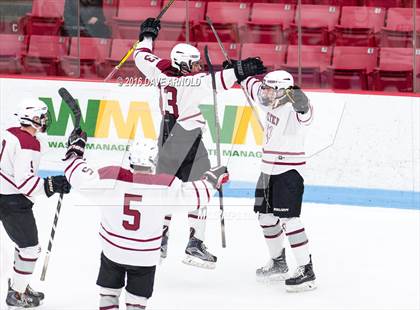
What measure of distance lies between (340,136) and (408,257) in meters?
1.38

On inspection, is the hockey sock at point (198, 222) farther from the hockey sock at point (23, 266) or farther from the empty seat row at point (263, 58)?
the empty seat row at point (263, 58)

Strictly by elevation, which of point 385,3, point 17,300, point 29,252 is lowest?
point 17,300

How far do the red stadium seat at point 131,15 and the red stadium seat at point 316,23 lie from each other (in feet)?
3.69

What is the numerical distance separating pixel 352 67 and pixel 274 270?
2365 mm

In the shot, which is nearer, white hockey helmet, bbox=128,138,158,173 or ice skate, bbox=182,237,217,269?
white hockey helmet, bbox=128,138,158,173

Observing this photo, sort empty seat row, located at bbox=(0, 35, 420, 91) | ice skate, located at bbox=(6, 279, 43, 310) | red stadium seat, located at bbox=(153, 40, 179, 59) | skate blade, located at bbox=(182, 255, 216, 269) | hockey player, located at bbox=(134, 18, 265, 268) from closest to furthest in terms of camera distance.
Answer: ice skate, located at bbox=(6, 279, 43, 310) → hockey player, located at bbox=(134, 18, 265, 268) → skate blade, located at bbox=(182, 255, 216, 269) → empty seat row, located at bbox=(0, 35, 420, 91) → red stadium seat, located at bbox=(153, 40, 179, 59)

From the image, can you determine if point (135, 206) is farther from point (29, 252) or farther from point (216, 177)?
point (29, 252)

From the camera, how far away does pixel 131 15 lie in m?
7.74

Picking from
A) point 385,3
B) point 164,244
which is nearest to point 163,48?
point 385,3

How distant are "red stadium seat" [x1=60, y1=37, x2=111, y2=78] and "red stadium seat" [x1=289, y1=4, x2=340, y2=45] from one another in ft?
4.82

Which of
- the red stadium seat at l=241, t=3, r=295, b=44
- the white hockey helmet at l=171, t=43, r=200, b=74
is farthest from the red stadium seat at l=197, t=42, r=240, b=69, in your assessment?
the white hockey helmet at l=171, t=43, r=200, b=74

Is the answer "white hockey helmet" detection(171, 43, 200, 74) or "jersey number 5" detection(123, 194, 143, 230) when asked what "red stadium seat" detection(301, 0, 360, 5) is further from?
"jersey number 5" detection(123, 194, 143, 230)

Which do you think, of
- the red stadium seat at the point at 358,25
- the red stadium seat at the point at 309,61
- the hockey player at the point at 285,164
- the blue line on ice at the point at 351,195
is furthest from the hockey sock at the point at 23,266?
the red stadium seat at the point at 358,25

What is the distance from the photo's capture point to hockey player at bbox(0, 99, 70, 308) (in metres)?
4.83
